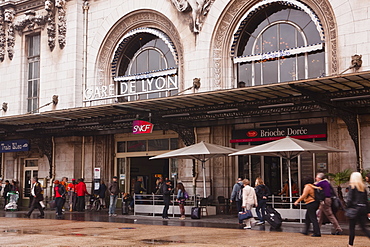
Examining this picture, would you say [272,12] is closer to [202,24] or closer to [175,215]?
[202,24]

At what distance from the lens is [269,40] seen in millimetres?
23094

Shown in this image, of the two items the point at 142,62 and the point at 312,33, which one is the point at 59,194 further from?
the point at 312,33

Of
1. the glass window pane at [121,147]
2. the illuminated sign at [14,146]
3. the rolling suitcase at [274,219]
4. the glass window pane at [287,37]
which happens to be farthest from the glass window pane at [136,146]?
the rolling suitcase at [274,219]

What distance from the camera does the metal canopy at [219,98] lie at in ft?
56.9

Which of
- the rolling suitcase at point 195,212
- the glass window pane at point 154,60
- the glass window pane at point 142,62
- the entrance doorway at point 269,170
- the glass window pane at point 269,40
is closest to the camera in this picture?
the rolling suitcase at point 195,212

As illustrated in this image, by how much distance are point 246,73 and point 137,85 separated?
6.38 meters

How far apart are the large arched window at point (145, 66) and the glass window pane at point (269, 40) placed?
4.71 meters

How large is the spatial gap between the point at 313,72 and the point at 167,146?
8.61 m

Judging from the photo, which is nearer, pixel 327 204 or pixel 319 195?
pixel 319 195

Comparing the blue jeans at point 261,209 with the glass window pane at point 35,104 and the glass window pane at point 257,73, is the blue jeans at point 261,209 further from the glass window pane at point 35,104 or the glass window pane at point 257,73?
the glass window pane at point 35,104

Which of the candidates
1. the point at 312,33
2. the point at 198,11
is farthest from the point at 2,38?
the point at 312,33

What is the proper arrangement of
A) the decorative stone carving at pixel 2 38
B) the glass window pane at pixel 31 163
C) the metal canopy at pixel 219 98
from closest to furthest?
1. the metal canopy at pixel 219 98
2. the glass window pane at pixel 31 163
3. the decorative stone carving at pixel 2 38

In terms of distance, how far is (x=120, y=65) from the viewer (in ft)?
93.1

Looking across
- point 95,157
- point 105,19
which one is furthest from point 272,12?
point 95,157
